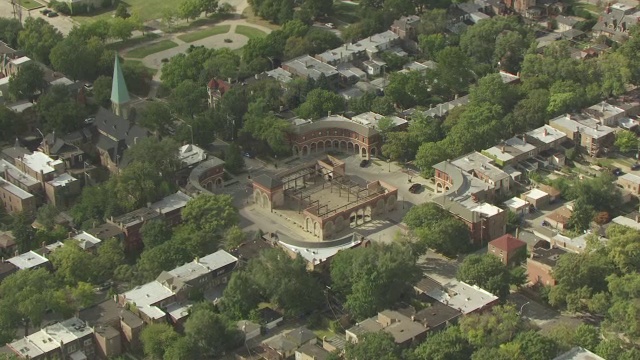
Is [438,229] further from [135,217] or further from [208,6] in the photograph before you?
[208,6]

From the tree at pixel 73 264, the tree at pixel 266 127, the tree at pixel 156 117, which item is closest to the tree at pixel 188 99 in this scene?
the tree at pixel 156 117

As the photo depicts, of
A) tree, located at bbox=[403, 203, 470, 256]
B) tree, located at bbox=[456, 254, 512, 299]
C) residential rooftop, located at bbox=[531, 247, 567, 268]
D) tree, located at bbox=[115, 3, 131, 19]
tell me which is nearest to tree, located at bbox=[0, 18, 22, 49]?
tree, located at bbox=[115, 3, 131, 19]

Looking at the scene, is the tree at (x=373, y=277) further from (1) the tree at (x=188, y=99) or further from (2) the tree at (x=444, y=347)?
(1) the tree at (x=188, y=99)

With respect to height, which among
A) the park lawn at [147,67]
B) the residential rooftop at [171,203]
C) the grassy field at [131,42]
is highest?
the residential rooftop at [171,203]

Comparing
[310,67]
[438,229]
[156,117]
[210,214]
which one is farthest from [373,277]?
[310,67]

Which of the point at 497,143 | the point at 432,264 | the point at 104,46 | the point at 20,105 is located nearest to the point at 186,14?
the point at 104,46

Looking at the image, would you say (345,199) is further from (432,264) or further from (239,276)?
(239,276)
